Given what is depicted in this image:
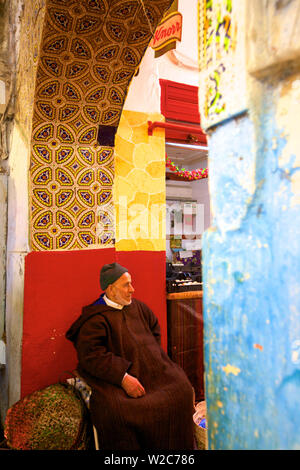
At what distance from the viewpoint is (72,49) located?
2.53 m

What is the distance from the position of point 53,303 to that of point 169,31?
9.10 feet

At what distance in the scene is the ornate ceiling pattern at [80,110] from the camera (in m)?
2.36

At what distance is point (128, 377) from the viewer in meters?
2.36

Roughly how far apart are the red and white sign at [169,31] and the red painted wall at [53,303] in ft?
6.78

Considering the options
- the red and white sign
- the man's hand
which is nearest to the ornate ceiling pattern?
the red and white sign

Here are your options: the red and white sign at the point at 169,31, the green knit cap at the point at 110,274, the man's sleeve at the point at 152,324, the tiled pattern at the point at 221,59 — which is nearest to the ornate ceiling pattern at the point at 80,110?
the green knit cap at the point at 110,274

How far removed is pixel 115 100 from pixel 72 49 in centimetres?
58

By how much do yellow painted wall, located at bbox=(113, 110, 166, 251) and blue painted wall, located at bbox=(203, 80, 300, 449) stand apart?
2502mm

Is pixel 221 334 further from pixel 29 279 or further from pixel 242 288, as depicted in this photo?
pixel 29 279

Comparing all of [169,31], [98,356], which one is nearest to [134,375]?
[98,356]

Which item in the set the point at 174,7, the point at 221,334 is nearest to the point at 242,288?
the point at 221,334

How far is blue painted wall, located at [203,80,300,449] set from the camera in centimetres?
73

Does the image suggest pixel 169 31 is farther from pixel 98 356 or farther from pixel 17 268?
pixel 98 356

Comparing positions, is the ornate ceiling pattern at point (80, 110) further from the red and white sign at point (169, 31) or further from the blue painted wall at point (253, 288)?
the blue painted wall at point (253, 288)
